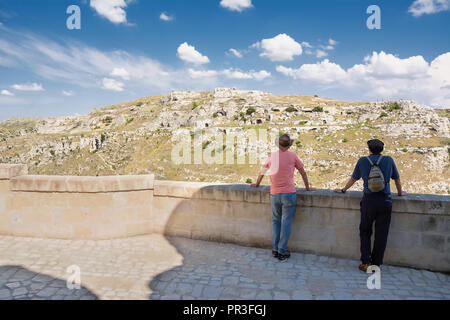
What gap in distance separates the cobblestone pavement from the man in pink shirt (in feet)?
1.26

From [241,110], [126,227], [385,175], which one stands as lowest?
[126,227]

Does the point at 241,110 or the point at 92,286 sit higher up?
the point at 241,110

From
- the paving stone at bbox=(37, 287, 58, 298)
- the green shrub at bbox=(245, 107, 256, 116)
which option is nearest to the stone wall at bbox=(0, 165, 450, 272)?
the paving stone at bbox=(37, 287, 58, 298)

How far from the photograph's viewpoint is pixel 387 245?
3582 millimetres

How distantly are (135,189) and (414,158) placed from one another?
177ft

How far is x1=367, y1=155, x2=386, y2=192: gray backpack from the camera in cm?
312

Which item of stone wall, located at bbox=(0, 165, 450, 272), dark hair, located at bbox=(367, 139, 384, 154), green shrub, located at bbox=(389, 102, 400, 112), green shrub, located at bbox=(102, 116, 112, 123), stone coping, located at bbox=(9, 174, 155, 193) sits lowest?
stone wall, located at bbox=(0, 165, 450, 272)

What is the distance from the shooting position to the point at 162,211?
15.3 ft

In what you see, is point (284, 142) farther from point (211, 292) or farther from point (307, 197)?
point (211, 292)

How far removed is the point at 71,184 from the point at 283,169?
10.9 ft

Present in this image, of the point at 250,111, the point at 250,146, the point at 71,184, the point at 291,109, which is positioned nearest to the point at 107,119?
the point at 250,111

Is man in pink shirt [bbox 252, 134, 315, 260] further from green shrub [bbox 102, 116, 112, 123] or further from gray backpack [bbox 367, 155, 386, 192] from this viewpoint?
green shrub [bbox 102, 116, 112, 123]
